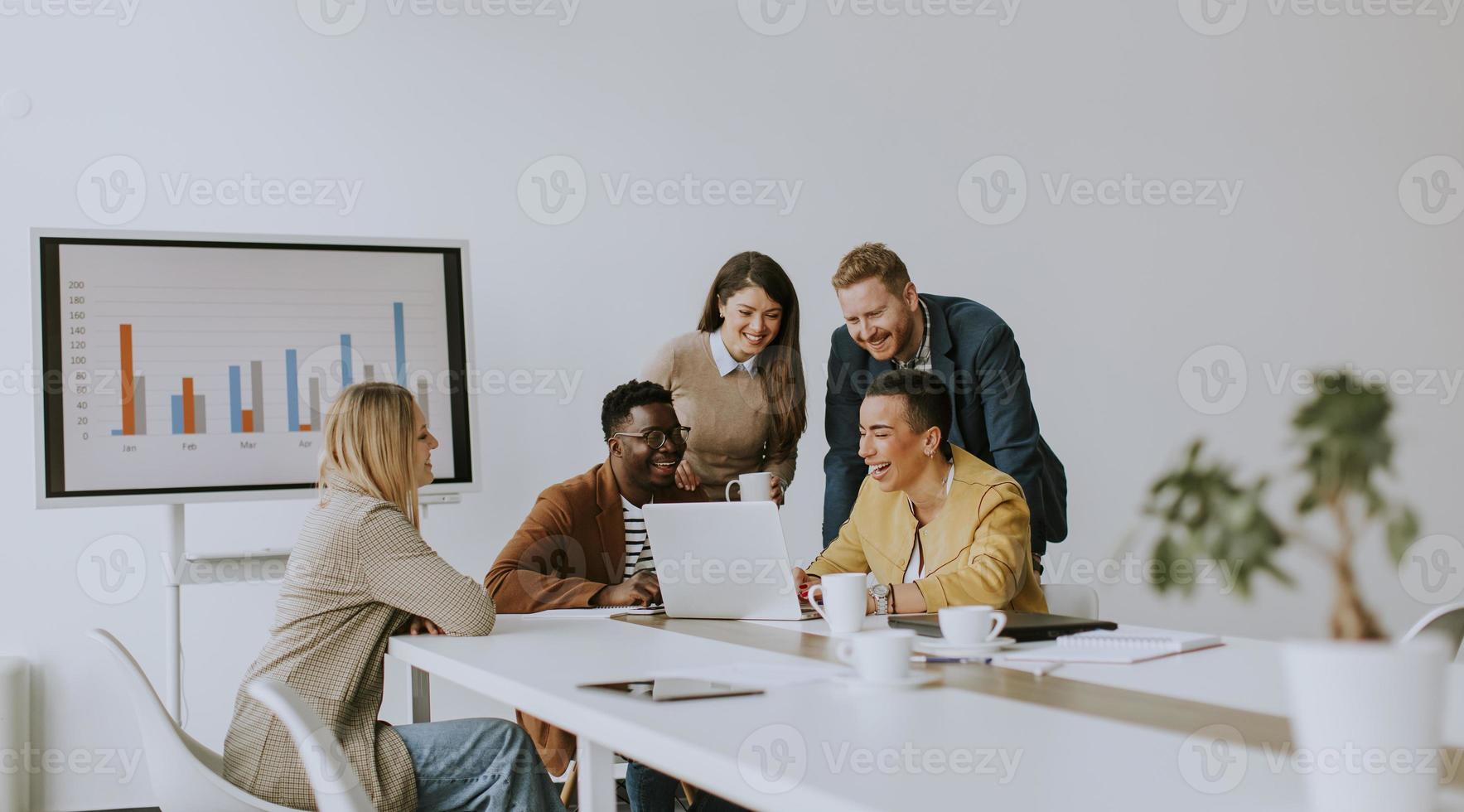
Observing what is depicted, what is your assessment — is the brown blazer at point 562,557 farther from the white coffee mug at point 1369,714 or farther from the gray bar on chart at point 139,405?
the white coffee mug at point 1369,714

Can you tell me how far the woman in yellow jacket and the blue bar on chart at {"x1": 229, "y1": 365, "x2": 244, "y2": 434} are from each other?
153 centimetres

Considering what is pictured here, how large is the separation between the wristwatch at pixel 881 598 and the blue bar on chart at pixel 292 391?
1.68 meters

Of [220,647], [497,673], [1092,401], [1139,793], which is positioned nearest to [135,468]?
[220,647]

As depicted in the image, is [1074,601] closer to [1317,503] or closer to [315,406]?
[315,406]

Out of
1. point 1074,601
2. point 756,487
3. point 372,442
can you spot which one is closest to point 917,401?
point 756,487

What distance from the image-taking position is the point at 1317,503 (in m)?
0.65

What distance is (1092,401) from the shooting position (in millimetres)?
4617

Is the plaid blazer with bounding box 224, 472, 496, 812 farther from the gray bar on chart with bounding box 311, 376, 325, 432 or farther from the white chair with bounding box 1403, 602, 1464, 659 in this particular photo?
the white chair with bounding box 1403, 602, 1464, 659

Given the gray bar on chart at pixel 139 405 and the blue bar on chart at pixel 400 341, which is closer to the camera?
the gray bar on chart at pixel 139 405

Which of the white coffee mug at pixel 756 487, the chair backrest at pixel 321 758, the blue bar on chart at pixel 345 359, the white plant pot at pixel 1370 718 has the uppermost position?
the blue bar on chart at pixel 345 359

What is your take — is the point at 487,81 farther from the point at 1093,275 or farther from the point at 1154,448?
the point at 1154,448

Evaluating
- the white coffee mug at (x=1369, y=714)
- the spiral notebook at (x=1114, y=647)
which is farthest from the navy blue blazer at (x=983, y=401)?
the white coffee mug at (x=1369, y=714)

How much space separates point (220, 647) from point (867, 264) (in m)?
2.22

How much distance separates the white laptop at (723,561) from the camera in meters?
2.20
